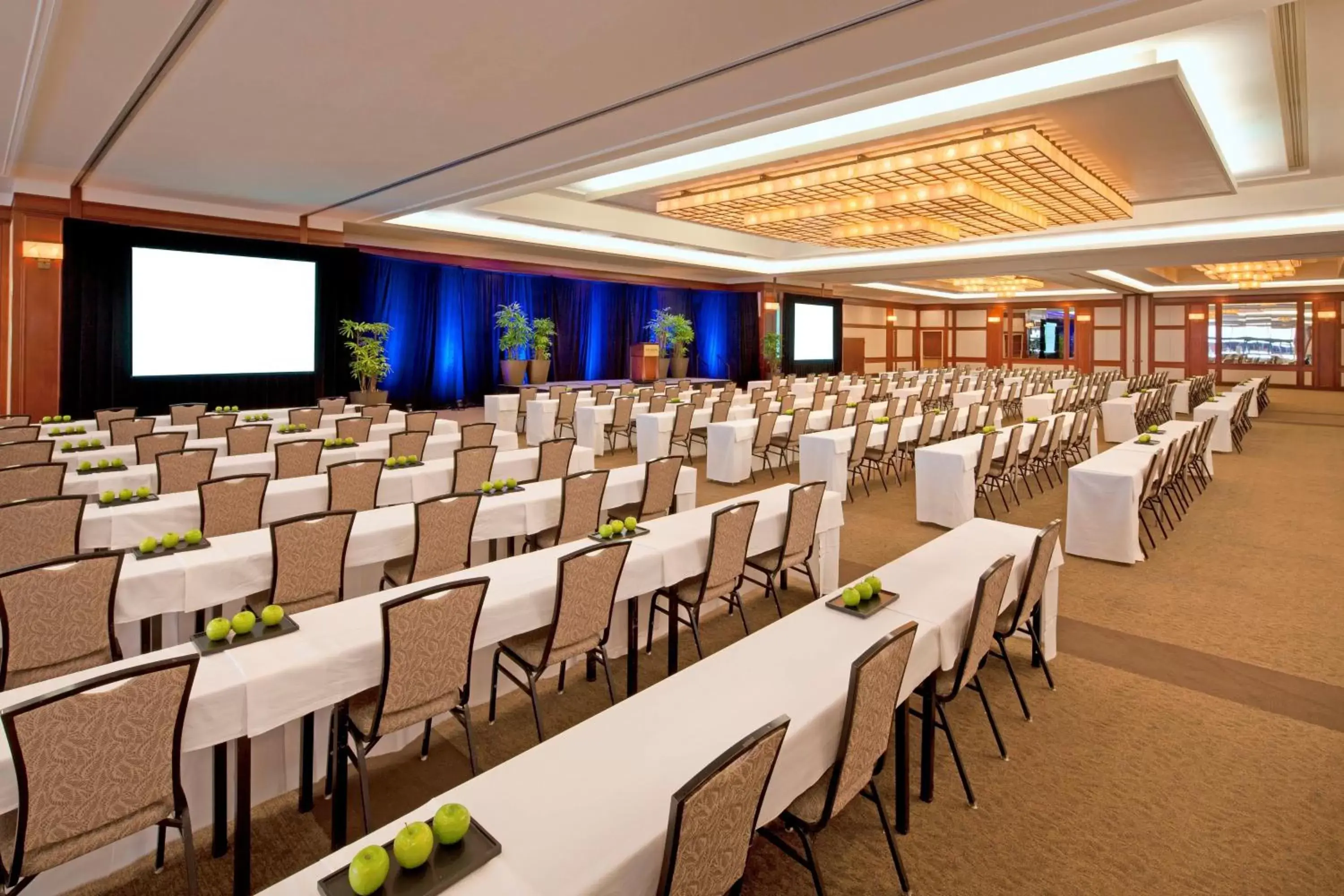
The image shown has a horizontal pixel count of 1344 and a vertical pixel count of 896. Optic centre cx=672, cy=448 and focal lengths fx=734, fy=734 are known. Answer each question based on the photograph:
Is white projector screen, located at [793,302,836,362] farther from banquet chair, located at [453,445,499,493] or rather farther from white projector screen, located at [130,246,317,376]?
banquet chair, located at [453,445,499,493]

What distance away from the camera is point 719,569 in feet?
12.9

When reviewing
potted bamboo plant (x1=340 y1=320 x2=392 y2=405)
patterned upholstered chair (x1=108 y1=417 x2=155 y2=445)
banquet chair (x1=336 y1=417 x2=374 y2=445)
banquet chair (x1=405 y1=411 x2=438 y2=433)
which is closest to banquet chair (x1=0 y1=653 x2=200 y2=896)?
banquet chair (x1=336 y1=417 x2=374 y2=445)

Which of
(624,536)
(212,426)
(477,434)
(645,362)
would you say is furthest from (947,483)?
(645,362)

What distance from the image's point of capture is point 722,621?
15.8 ft

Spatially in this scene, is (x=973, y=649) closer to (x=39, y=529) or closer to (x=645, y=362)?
(x=39, y=529)

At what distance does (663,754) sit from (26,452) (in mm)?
6387

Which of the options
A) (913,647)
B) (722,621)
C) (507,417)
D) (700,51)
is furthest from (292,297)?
(913,647)

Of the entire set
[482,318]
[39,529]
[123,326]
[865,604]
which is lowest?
[865,604]

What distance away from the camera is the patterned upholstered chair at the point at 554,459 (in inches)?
253

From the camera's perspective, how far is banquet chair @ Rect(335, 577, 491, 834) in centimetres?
256

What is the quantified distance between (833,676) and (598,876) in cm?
113

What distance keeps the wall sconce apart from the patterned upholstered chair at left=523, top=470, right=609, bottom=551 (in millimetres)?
9313

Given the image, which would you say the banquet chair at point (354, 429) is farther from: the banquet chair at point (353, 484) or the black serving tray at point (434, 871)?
the black serving tray at point (434, 871)

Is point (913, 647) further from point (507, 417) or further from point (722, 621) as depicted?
point (507, 417)
